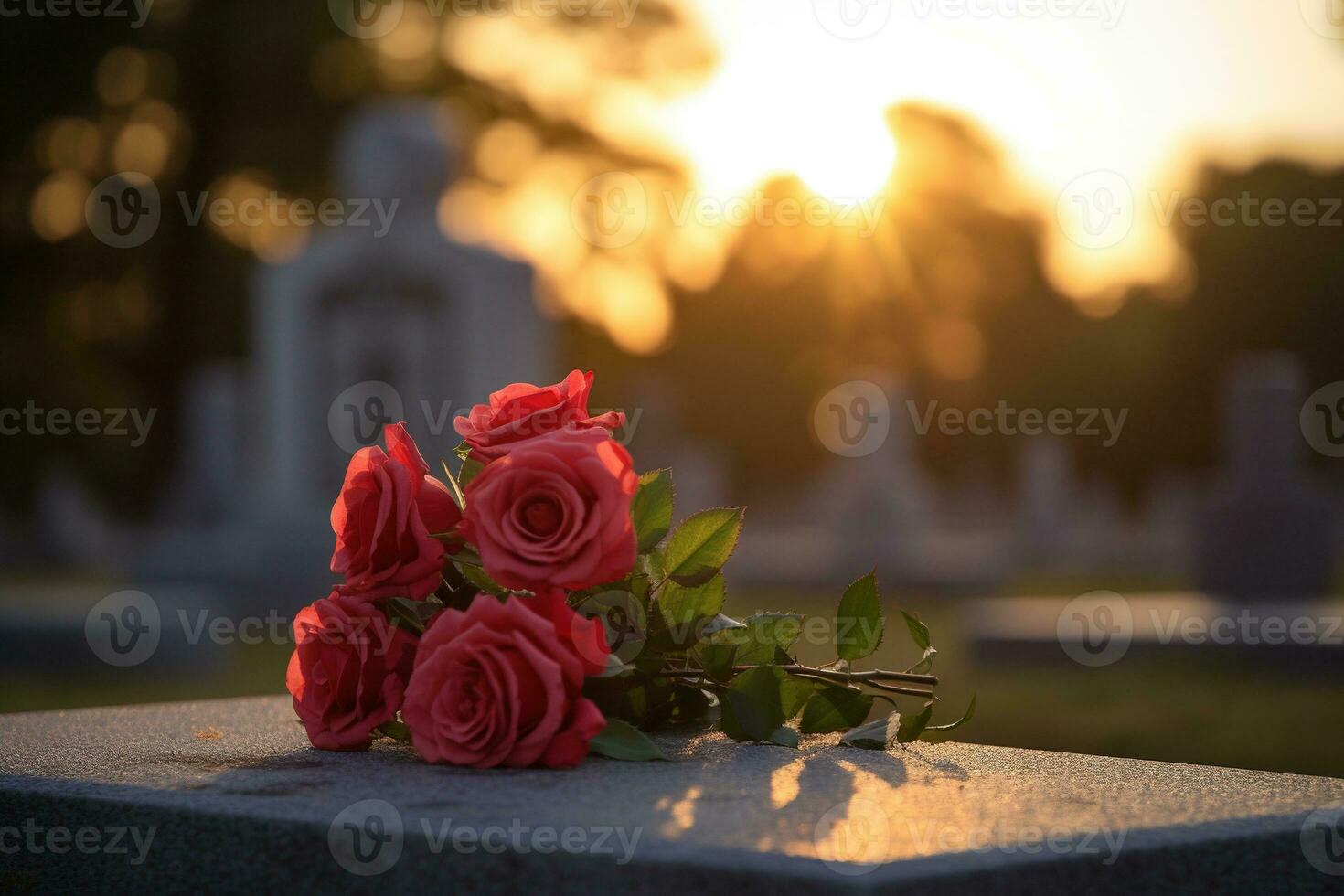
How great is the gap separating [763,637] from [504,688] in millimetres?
484

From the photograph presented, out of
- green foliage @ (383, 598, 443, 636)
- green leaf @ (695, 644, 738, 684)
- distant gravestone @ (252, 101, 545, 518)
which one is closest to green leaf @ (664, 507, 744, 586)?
green leaf @ (695, 644, 738, 684)

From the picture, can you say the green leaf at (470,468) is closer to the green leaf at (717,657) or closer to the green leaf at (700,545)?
the green leaf at (700,545)

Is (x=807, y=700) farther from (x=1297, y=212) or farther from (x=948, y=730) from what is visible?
(x=1297, y=212)

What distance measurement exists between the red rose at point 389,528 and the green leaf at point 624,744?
13.4 inches

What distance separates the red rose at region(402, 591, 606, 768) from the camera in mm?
1652

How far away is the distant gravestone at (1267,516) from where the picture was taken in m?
10.9

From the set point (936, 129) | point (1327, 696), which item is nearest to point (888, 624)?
point (1327, 696)

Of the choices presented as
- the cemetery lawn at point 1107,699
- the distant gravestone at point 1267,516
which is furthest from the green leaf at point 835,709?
the distant gravestone at point 1267,516

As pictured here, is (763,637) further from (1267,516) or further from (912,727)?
(1267,516)

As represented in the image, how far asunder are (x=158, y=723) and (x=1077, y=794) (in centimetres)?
152

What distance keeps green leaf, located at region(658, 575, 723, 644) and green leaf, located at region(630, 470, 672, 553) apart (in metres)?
0.08

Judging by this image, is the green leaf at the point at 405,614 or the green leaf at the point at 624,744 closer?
the green leaf at the point at 624,744

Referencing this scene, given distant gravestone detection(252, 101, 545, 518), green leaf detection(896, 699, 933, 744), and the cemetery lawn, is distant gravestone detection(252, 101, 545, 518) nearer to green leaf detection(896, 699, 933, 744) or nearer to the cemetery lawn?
the cemetery lawn

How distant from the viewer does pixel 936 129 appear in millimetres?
38344
